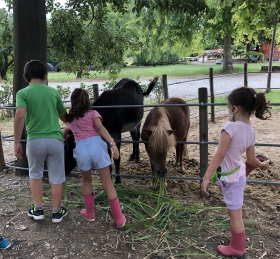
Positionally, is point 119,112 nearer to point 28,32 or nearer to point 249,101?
point 28,32

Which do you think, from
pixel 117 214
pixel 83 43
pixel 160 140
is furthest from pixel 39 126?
pixel 83 43

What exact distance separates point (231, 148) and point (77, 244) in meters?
1.64

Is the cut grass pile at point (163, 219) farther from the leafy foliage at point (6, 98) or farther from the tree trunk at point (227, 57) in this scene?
the tree trunk at point (227, 57)

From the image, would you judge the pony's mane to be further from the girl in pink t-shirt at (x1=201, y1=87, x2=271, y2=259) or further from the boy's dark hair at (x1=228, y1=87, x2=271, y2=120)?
the boy's dark hair at (x1=228, y1=87, x2=271, y2=120)

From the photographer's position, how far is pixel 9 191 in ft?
13.0

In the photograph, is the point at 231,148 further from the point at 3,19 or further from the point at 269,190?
the point at 3,19

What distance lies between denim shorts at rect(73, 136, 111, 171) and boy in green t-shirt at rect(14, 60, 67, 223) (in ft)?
0.84

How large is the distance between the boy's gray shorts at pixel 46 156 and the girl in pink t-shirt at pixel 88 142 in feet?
0.66

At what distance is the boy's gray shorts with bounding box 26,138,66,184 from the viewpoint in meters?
2.93

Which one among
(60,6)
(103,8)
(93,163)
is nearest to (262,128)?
(103,8)

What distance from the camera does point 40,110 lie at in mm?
2920

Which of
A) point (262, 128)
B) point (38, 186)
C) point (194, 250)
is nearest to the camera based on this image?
point (194, 250)

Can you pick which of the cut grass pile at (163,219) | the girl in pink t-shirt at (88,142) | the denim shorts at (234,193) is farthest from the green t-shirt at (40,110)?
the denim shorts at (234,193)

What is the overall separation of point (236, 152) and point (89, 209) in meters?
1.60
